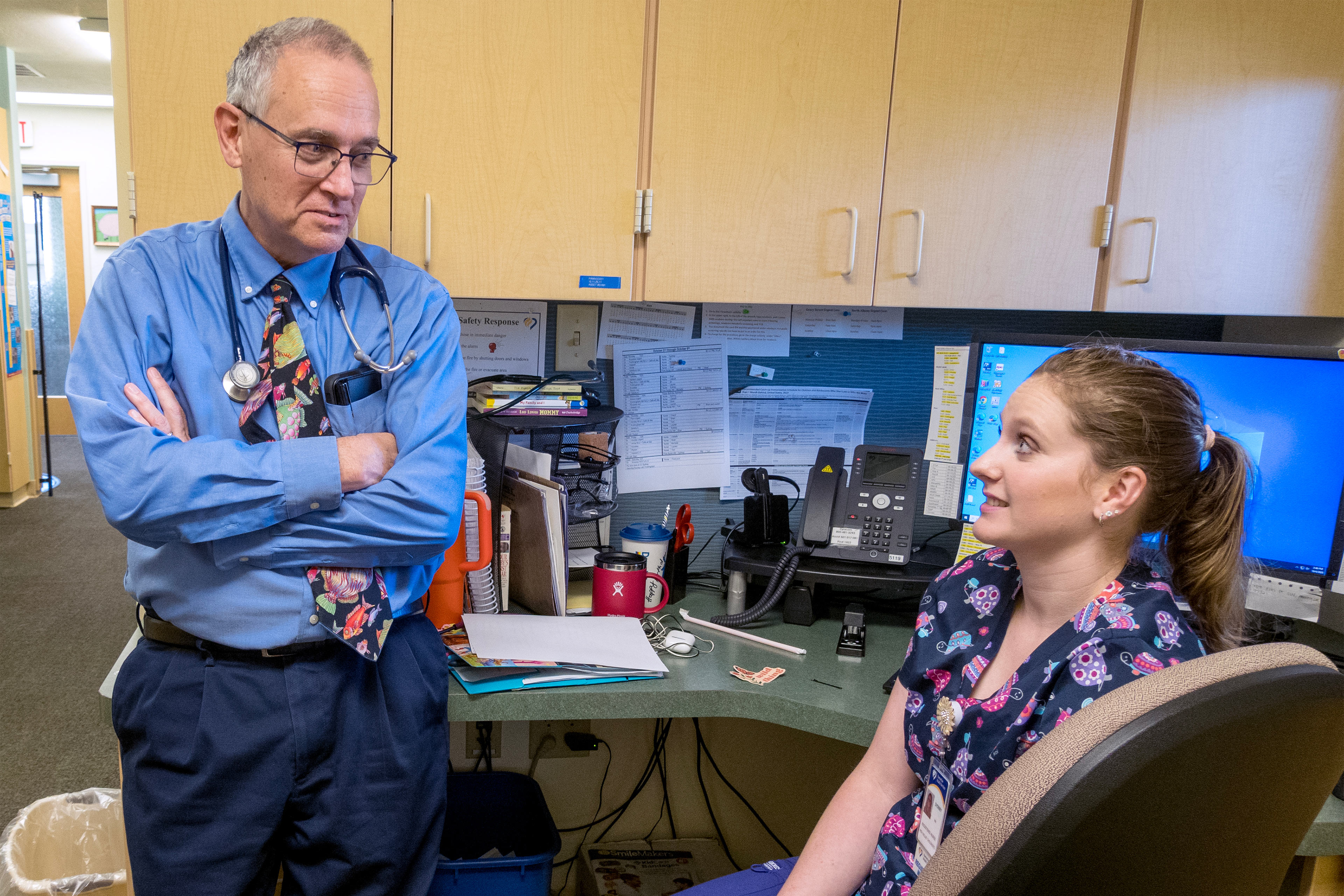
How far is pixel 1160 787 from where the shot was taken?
0.55 meters

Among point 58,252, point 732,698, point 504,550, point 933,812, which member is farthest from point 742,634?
point 58,252

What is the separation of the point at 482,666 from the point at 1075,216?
1375mm

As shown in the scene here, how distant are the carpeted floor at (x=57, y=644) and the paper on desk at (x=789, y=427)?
7.09 feet

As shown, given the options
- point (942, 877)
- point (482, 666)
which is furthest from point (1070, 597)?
point (482, 666)

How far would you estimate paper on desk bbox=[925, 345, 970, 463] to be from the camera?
196 centimetres

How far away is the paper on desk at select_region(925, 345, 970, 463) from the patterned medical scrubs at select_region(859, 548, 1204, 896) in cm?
78

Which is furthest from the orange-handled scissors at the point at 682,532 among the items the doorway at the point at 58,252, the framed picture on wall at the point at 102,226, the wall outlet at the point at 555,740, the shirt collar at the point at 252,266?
the framed picture on wall at the point at 102,226

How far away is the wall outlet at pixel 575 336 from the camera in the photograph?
200cm

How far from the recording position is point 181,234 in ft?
4.27

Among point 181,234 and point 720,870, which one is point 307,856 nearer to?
point 181,234

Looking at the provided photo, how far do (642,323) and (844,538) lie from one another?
2.14 ft

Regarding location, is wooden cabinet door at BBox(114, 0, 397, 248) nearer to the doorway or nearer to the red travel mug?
the red travel mug

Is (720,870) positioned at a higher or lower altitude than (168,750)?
lower

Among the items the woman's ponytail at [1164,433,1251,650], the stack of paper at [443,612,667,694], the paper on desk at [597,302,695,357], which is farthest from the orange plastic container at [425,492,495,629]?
the woman's ponytail at [1164,433,1251,650]
